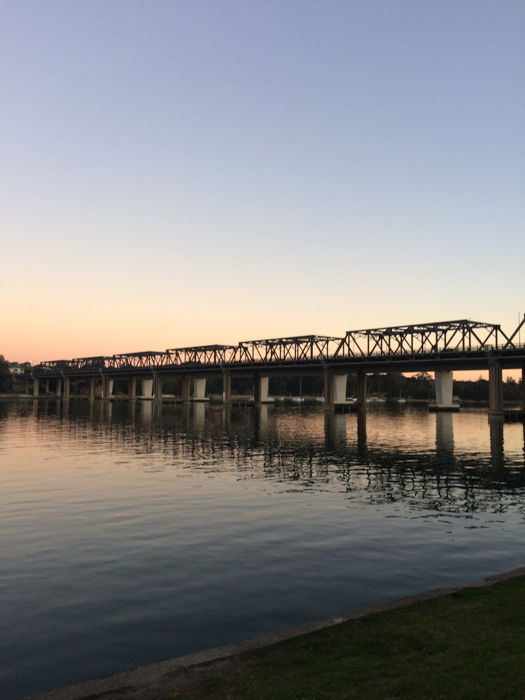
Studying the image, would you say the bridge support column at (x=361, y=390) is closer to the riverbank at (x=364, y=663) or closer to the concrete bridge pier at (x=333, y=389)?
the concrete bridge pier at (x=333, y=389)

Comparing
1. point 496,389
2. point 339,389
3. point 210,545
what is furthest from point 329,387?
point 210,545

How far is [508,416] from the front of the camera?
4990 inches

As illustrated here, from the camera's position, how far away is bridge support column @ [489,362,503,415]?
4926 inches

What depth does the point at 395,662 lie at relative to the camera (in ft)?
37.8

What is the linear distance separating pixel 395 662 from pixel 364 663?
62 cm

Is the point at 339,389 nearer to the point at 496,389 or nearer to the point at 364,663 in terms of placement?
the point at 496,389

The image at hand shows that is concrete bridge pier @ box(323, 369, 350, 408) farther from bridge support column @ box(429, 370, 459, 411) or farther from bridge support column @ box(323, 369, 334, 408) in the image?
bridge support column @ box(429, 370, 459, 411)

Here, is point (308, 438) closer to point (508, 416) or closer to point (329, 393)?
point (508, 416)

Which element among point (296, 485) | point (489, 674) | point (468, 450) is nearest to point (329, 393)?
point (468, 450)

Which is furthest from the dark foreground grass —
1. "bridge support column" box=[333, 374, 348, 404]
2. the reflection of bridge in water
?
"bridge support column" box=[333, 374, 348, 404]

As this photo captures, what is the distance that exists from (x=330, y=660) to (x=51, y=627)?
824 centimetres

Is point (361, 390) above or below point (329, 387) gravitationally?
below

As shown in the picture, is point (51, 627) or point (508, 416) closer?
point (51, 627)

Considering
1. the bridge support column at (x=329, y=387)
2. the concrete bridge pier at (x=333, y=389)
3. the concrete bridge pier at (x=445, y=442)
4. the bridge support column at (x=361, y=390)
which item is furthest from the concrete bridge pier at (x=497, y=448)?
the bridge support column at (x=329, y=387)
